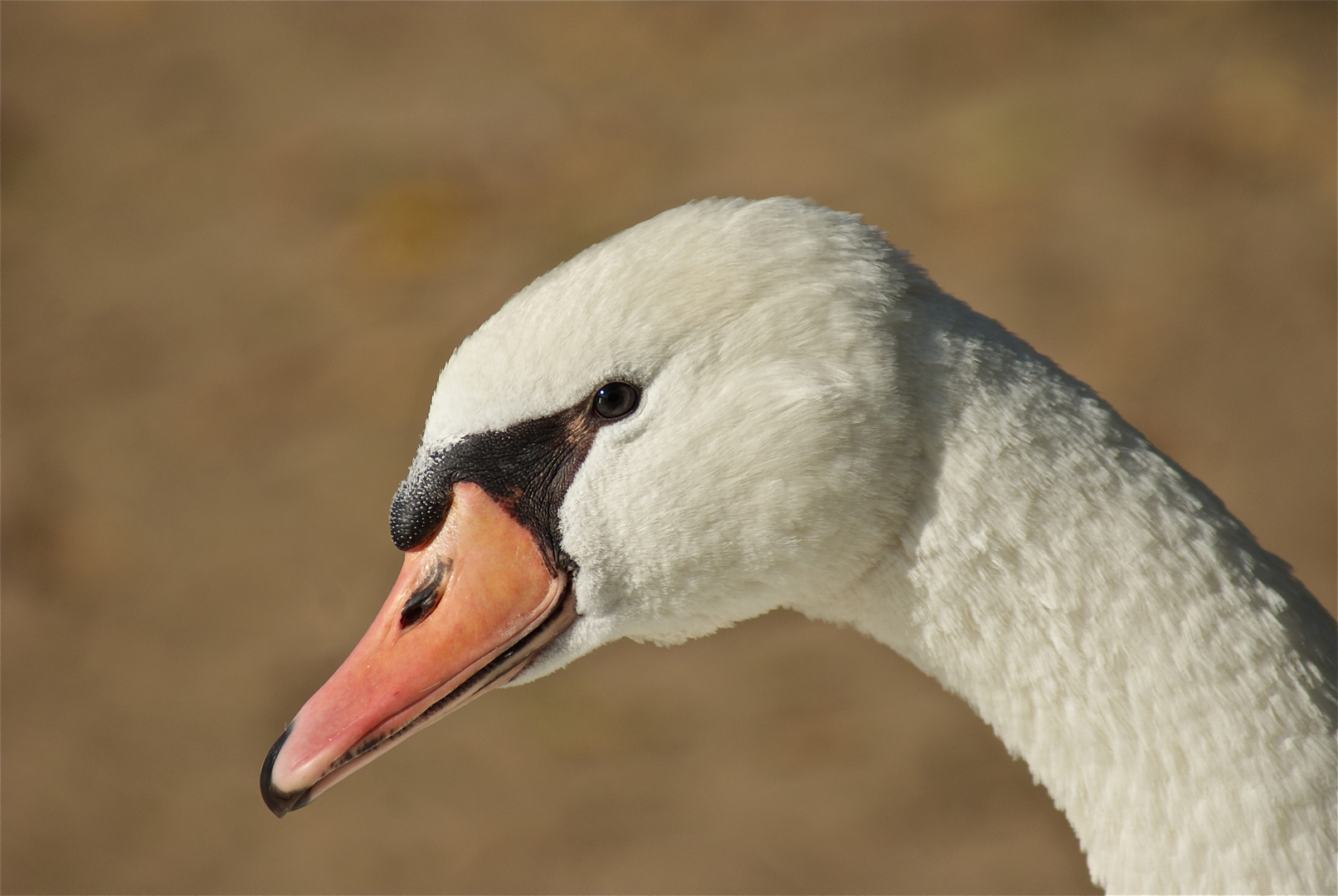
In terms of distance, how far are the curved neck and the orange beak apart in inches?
26.5

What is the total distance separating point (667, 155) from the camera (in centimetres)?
734

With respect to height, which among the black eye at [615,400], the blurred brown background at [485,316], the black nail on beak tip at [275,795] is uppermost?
the blurred brown background at [485,316]

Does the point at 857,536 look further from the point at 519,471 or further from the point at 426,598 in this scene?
the point at 426,598

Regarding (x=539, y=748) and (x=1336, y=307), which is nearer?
(x=539, y=748)

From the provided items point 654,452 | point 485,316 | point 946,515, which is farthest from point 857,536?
point 485,316

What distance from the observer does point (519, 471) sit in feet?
7.00

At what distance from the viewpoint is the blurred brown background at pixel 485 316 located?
16.3 ft

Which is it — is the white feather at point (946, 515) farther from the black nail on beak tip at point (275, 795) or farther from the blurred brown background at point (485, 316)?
the blurred brown background at point (485, 316)

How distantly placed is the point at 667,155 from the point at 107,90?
3.97 meters

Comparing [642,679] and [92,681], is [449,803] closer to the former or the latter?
[642,679]

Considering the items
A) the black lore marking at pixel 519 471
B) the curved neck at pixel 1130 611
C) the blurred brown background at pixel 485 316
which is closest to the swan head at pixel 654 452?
the black lore marking at pixel 519 471

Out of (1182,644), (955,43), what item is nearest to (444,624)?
(1182,644)

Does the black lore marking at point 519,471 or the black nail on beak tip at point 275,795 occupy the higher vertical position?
the black lore marking at point 519,471

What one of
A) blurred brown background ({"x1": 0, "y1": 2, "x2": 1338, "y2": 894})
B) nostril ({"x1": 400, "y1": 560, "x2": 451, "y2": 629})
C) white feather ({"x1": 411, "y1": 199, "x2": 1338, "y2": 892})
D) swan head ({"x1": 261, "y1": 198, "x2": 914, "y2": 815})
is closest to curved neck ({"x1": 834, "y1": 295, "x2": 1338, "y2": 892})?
white feather ({"x1": 411, "y1": 199, "x2": 1338, "y2": 892})
